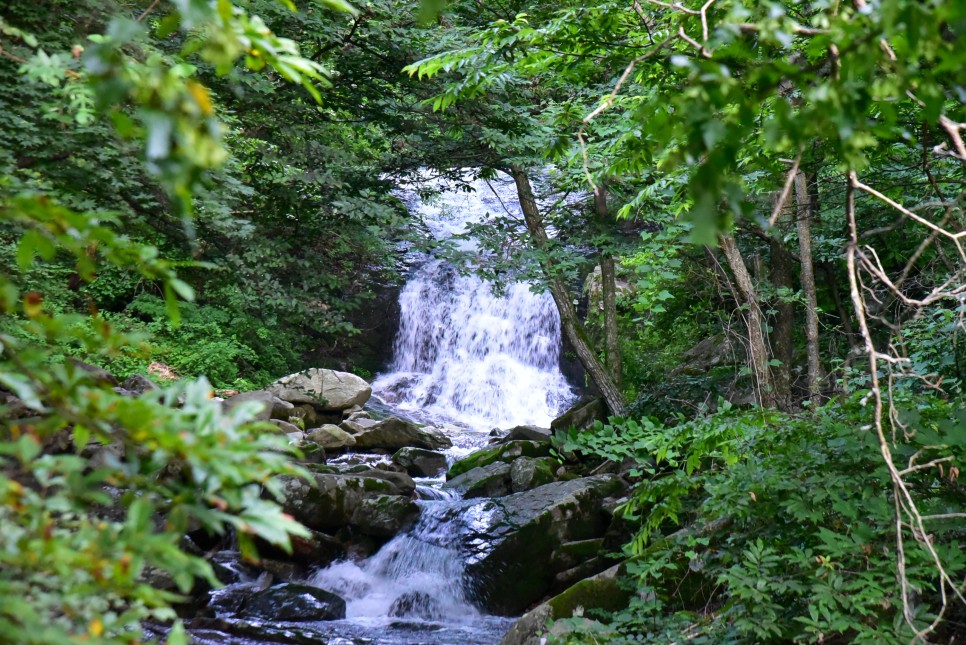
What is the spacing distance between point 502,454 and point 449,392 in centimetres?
585

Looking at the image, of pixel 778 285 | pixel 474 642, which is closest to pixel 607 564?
pixel 474 642

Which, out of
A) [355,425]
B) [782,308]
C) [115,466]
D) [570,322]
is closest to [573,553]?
[570,322]

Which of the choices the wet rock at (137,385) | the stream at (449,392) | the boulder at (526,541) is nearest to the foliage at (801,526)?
the boulder at (526,541)

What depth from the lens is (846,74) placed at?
1337mm

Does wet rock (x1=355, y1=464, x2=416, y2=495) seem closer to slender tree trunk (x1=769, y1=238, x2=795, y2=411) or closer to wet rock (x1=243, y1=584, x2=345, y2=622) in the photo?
wet rock (x1=243, y1=584, x2=345, y2=622)

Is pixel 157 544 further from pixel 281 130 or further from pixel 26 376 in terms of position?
pixel 281 130

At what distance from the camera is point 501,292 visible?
977 cm

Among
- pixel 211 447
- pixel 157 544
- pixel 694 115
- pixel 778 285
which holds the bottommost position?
pixel 157 544

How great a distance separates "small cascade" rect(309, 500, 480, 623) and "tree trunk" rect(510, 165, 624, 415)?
2.69m

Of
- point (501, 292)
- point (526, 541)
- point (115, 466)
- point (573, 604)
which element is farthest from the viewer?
point (501, 292)

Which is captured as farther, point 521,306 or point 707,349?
point 521,306

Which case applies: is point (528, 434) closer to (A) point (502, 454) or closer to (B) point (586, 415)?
(A) point (502, 454)

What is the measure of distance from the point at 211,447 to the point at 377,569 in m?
7.52

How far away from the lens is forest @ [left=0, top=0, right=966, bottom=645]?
1.27m
